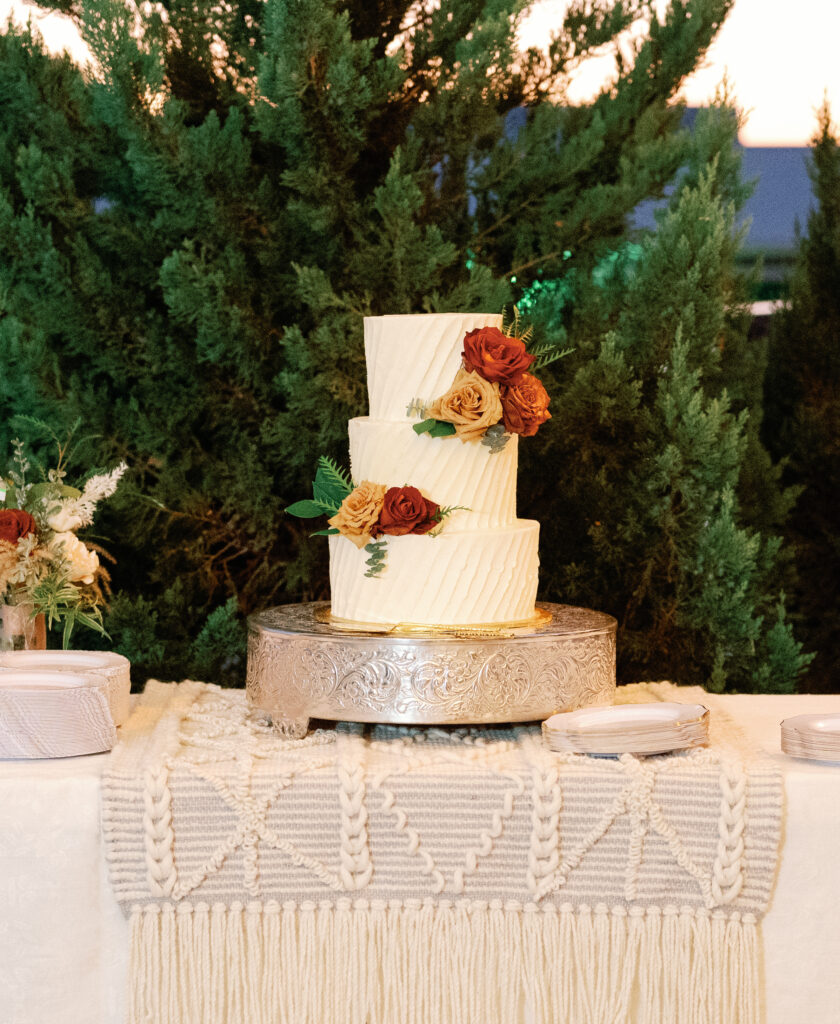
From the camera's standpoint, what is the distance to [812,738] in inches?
69.3

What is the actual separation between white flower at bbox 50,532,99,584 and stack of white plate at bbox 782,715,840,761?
1.28 m

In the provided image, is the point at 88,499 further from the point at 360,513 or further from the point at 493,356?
the point at 493,356

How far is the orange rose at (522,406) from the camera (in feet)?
6.37

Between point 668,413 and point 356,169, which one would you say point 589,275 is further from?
point 356,169

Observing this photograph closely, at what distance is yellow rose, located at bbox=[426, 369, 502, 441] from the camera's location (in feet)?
6.23

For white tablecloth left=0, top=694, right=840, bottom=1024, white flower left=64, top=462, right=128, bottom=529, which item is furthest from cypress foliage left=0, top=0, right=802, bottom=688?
white tablecloth left=0, top=694, right=840, bottom=1024

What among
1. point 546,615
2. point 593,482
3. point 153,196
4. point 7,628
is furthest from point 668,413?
point 7,628

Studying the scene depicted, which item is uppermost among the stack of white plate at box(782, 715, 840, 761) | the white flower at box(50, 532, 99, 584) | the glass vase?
the white flower at box(50, 532, 99, 584)

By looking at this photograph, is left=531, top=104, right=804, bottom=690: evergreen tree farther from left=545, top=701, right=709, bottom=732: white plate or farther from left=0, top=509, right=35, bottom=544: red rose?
left=0, top=509, right=35, bottom=544: red rose

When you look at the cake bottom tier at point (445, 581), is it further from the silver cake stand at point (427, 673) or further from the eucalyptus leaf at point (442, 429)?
the eucalyptus leaf at point (442, 429)

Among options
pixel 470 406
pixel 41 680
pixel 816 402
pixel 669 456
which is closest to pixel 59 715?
pixel 41 680

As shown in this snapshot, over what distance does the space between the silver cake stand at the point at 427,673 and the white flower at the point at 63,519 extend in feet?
1.57

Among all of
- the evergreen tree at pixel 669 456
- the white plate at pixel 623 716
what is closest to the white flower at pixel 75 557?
the white plate at pixel 623 716

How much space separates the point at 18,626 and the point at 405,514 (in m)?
0.82
